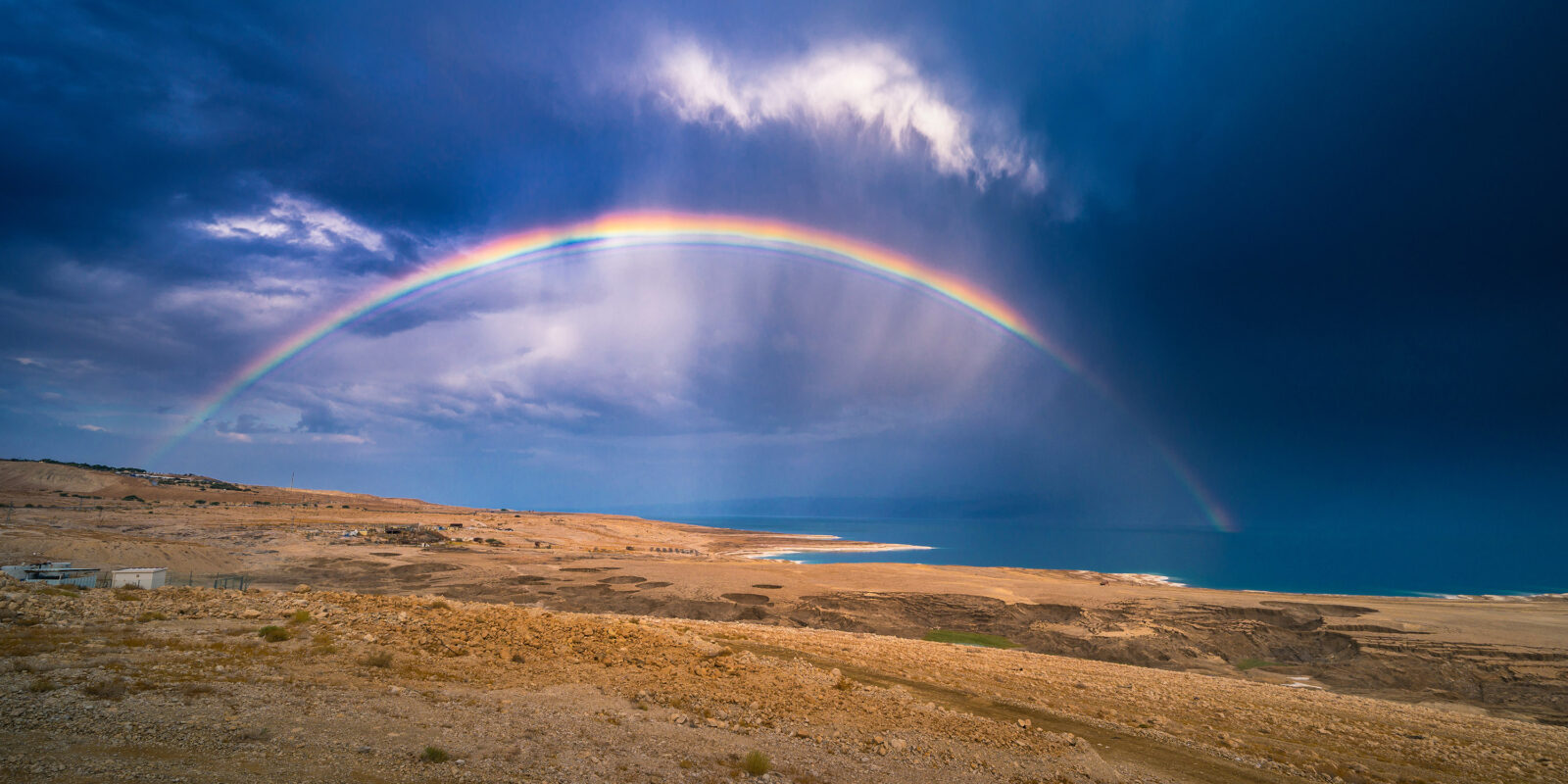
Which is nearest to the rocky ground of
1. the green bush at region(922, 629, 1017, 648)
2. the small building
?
the small building

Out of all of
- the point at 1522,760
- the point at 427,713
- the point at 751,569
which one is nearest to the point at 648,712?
the point at 427,713

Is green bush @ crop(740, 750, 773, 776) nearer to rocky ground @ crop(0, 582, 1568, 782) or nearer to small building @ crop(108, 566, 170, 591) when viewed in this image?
rocky ground @ crop(0, 582, 1568, 782)

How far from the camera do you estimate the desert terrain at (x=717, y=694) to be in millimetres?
9734

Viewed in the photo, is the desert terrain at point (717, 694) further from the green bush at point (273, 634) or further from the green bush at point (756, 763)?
the green bush at point (273, 634)

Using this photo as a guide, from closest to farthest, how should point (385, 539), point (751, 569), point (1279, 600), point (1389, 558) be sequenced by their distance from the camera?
point (1279, 600) → point (751, 569) → point (385, 539) → point (1389, 558)

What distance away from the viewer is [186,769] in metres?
8.03

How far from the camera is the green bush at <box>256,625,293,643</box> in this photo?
1502 centimetres

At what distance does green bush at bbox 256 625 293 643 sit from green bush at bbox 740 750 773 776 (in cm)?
1186

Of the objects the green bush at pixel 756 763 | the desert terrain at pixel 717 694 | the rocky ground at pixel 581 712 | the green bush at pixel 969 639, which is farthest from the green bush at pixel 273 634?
the green bush at pixel 969 639

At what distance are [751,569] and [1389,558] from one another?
147 m

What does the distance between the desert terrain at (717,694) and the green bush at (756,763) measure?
0.09 m

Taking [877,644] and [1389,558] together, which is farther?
[1389,558]

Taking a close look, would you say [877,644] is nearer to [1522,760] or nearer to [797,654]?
[797,654]

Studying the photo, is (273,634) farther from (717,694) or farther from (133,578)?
(133,578)
